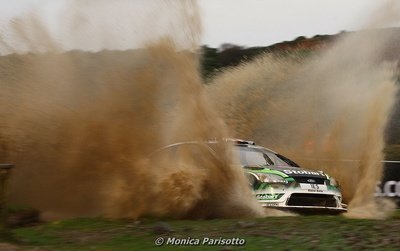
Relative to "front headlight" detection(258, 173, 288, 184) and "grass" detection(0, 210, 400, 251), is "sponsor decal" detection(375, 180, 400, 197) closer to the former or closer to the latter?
"front headlight" detection(258, 173, 288, 184)

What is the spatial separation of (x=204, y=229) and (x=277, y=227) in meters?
0.97

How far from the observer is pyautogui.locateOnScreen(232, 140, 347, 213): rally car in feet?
36.4

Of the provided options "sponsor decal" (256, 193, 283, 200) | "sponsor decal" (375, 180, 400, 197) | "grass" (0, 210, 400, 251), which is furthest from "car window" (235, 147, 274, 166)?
"sponsor decal" (375, 180, 400, 197)

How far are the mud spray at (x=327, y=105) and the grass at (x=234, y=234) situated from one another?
3.78 meters

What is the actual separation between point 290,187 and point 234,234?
8.50ft

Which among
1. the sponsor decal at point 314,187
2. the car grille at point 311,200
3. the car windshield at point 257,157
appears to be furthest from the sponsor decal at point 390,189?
the sponsor decal at point 314,187

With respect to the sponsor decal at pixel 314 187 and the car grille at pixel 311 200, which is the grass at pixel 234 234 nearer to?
the car grille at pixel 311 200

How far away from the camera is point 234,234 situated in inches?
347

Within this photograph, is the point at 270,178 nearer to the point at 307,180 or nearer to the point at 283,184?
the point at 283,184

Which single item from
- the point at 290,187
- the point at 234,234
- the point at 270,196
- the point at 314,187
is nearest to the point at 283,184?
the point at 290,187

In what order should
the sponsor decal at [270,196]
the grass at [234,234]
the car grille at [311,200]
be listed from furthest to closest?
the car grille at [311,200] < the sponsor decal at [270,196] < the grass at [234,234]

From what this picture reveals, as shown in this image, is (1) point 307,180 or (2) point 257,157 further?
(2) point 257,157

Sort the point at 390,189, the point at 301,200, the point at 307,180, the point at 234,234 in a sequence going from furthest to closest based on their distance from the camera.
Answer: the point at 390,189 < the point at 307,180 < the point at 301,200 < the point at 234,234

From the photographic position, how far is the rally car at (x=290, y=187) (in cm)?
1109
